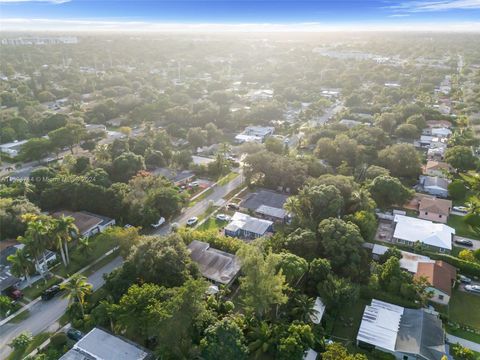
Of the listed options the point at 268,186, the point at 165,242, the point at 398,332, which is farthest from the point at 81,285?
the point at 268,186

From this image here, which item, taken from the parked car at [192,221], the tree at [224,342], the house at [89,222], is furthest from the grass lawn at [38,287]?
the tree at [224,342]

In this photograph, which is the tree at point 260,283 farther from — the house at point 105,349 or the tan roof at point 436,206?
the tan roof at point 436,206

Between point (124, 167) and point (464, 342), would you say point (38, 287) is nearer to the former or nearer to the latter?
point (124, 167)

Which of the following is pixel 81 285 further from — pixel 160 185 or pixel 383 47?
pixel 383 47

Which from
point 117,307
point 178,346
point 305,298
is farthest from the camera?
point 305,298

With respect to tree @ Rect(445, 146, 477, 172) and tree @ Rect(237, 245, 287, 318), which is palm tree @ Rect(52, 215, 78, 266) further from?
tree @ Rect(445, 146, 477, 172)

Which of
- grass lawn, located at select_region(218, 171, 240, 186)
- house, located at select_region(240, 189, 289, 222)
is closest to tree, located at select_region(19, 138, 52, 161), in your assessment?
grass lawn, located at select_region(218, 171, 240, 186)

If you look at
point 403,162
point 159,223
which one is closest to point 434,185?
point 403,162
